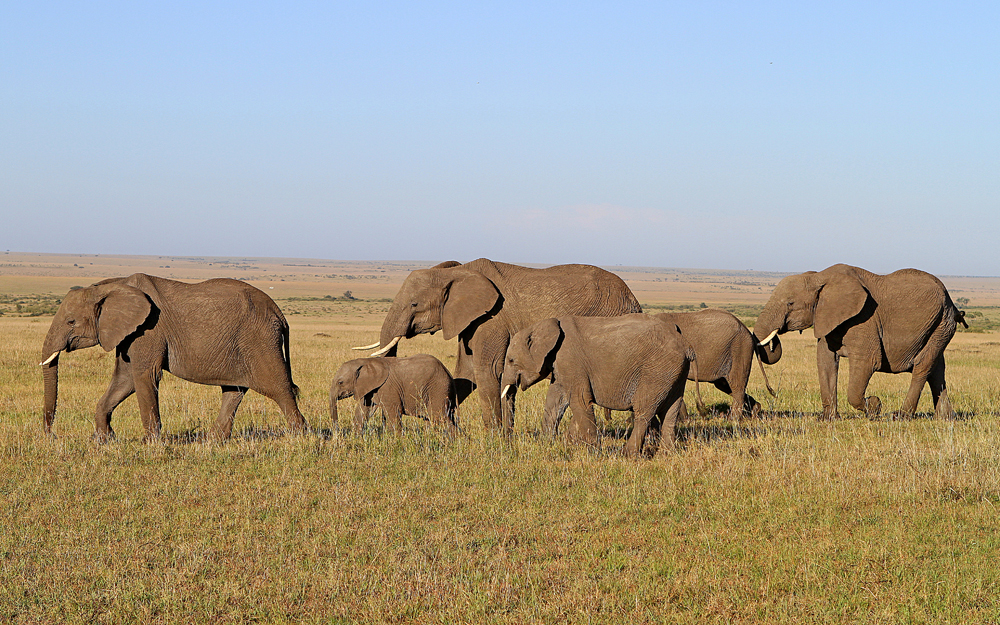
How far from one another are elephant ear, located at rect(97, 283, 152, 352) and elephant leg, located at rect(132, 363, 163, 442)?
52 centimetres

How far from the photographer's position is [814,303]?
14.6 m

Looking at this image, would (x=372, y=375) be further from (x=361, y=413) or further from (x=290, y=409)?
(x=290, y=409)

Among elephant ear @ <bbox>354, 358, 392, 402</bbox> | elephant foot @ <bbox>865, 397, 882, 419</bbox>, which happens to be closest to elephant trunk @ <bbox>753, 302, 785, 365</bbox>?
elephant foot @ <bbox>865, 397, 882, 419</bbox>

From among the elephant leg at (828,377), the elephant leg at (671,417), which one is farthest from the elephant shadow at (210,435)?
the elephant leg at (828,377)

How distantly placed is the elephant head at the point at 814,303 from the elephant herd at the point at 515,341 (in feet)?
0.07

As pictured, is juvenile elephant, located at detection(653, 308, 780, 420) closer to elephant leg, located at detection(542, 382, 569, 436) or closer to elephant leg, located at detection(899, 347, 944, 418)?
elephant leg, located at detection(899, 347, 944, 418)

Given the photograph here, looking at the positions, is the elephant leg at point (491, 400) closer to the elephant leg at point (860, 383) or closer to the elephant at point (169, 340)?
the elephant at point (169, 340)

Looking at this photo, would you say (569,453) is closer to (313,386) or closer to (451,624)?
(451,624)

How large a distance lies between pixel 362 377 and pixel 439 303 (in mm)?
1678

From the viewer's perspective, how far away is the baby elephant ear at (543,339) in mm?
10164

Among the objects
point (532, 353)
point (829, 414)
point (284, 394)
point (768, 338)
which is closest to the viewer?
point (532, 353)

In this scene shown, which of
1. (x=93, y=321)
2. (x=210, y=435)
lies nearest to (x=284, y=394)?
(x=210, y=435)

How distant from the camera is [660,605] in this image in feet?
19.1

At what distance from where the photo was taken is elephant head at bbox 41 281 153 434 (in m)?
10.9
